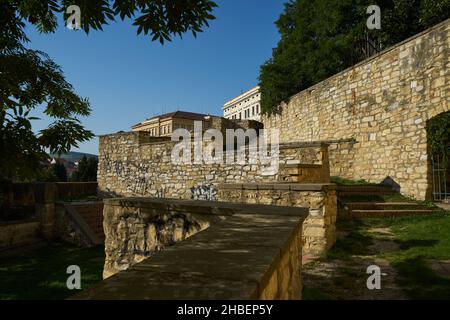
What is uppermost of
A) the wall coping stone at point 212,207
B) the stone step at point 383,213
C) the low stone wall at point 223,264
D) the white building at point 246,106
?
the white building at point 246,106

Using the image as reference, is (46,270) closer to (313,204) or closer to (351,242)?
(313,204)

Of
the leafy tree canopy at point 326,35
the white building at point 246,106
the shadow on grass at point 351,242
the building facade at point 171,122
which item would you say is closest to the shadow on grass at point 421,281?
the shadow on grass at point 351,242

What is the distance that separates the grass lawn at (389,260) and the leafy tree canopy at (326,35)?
11.1 metres

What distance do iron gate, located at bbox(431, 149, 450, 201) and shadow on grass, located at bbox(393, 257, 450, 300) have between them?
501 cm

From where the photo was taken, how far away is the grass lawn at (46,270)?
6.68m

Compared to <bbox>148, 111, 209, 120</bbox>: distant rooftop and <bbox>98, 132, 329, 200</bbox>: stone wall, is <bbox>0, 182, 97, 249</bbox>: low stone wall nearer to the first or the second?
<bbox>98, 132, 329, 200</bbox>: stone wall

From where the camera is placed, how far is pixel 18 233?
1102cm

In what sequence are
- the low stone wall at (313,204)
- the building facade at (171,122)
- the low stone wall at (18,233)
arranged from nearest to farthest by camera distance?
the low stone wall at (313,204)
the low stone wall at (18,233)
the building facade at (171,122)

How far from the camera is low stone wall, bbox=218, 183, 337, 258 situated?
531 centimetres

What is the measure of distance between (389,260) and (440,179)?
5297mm

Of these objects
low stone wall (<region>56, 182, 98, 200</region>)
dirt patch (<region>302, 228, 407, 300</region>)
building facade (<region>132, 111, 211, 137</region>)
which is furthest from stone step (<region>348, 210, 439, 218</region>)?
building facade (<region>132, 111, 211, 137</region>)

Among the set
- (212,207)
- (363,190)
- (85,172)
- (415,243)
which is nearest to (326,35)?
(363,190)

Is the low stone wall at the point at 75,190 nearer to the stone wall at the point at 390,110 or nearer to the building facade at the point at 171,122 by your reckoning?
the stone wall at the point at 390,110
